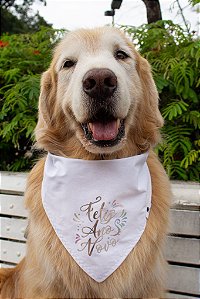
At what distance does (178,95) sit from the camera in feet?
10.8

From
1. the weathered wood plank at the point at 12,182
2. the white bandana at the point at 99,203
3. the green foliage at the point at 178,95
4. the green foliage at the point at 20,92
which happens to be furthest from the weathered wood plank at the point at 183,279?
the green foliage at the point at 20,92

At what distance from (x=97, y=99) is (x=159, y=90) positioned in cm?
130

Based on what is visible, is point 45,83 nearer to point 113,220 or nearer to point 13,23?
point 113,220

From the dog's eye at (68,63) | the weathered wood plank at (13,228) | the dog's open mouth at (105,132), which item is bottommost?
the weathered wood plank at (13,228)

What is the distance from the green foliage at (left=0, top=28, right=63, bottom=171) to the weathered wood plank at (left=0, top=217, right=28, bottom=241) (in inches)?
27.3

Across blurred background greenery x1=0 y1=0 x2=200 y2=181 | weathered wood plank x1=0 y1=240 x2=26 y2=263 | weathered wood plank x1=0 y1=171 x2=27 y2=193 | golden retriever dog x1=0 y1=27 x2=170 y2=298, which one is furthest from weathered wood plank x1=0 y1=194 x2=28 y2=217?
golden retriever dog x1=0 y1=27 x2=170 y2=298

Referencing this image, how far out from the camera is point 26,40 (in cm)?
450

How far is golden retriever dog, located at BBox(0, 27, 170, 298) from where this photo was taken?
6.61 ft

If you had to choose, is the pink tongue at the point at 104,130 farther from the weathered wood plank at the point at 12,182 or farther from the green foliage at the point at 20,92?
the green foliage at the point at 20,92

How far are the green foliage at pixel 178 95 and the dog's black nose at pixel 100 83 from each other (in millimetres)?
1086

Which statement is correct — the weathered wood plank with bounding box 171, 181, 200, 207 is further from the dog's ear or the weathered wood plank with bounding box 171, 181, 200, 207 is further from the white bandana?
the dog's ear

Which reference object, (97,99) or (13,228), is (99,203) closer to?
(97,99)

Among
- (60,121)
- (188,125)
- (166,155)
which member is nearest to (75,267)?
(60,121)

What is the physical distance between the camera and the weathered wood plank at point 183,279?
257cm
